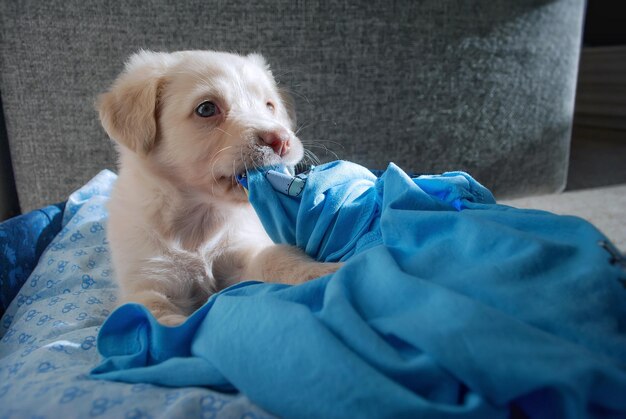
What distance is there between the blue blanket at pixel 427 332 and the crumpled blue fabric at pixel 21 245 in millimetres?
767

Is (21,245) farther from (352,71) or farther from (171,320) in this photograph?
(352,71)

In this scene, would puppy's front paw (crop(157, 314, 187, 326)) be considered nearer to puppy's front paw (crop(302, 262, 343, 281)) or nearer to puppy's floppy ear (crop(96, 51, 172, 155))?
puppy's front paw (crop(302, 262, 343, 281))

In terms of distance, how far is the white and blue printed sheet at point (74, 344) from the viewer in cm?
76

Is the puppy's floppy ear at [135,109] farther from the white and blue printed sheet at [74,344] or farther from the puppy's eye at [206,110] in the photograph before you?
the white and blue printed sheet at [74,344]

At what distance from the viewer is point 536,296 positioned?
2.41 feet

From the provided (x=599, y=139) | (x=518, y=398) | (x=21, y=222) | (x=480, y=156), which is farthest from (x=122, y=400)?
(x=599, y=139)

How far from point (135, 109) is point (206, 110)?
180 mm

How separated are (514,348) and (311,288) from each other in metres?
0.35

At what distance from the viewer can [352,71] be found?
7.39ft

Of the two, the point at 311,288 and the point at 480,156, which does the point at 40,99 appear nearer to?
the point at 311,288

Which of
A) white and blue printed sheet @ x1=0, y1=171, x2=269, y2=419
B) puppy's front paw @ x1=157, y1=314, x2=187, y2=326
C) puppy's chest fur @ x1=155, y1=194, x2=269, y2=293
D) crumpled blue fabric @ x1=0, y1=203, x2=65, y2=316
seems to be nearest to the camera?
white and blue printed sheet @ x1=0, y1=171, x2=269, y2=419

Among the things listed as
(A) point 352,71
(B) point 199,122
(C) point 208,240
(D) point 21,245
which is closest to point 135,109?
(B) point 199,122

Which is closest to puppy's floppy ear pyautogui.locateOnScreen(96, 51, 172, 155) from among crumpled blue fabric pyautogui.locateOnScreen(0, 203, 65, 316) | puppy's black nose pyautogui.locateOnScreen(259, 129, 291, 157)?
puppy's black nose pyautogui.locateOnScreen(259, 129, 291, 157)

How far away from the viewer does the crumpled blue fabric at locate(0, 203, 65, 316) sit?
152 cm
